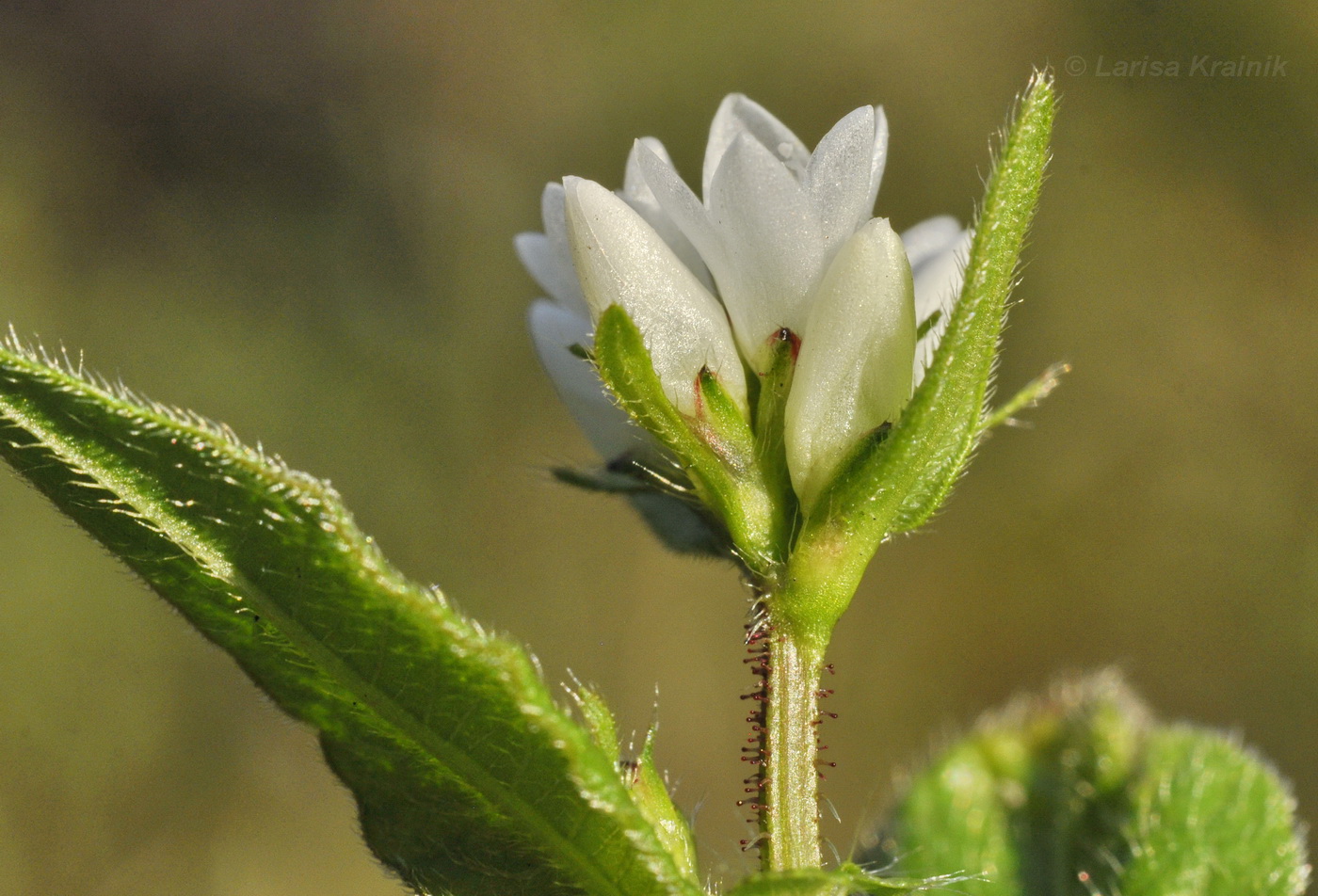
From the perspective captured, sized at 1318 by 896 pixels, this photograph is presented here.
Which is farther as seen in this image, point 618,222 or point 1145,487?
point 1145,487

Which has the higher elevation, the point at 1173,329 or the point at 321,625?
the point at 1173,329

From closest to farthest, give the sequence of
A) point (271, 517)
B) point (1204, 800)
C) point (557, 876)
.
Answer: point (271, 517), point (557, 876), point (1204, 800)

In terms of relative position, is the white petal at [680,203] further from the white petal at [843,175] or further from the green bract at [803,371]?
the white petal at [843,175]

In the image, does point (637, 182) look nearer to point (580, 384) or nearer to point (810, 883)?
point (580, 384)

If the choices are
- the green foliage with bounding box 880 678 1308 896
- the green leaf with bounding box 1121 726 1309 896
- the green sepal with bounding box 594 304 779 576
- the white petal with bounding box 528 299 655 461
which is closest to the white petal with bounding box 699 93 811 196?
the white petal with bounding box 528 299 655 461

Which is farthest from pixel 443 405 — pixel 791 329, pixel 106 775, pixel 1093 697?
pixel 791 329

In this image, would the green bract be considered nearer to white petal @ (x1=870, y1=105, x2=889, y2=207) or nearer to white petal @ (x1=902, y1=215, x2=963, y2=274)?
white petal @ (x1=870, y1=105, x2=889, y2=207)

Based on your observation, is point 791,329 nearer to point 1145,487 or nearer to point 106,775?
point 106,775
